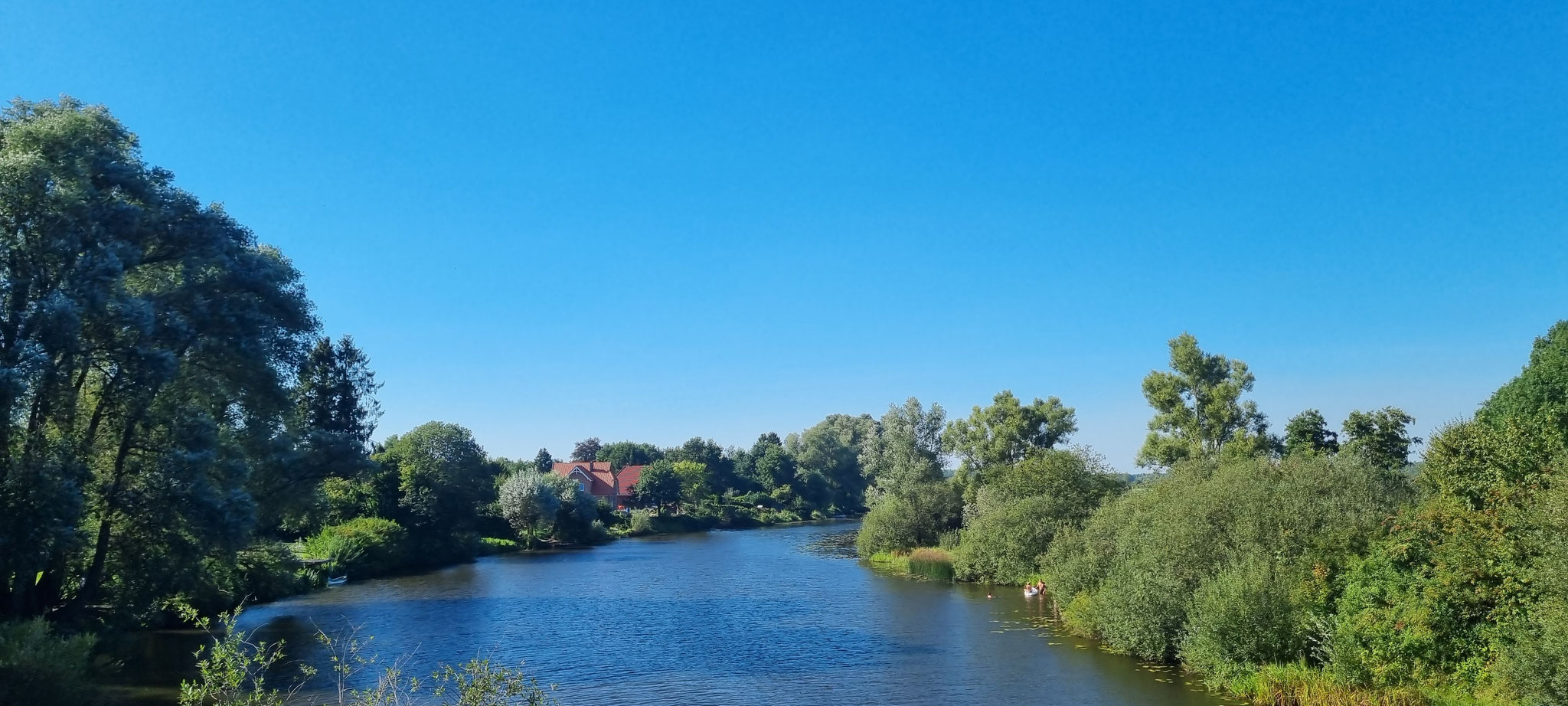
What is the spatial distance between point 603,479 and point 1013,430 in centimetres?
7146

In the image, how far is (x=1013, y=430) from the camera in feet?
206

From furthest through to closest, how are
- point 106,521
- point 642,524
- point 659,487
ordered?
point 659,487, point 642,524, point 106,521

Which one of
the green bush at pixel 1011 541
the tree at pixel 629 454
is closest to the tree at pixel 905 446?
the green bush at pixel 1011 541

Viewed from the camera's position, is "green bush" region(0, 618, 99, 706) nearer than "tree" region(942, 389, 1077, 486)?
Yes

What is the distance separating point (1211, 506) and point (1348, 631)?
6550 mm

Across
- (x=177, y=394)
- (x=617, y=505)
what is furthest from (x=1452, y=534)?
(x=617, y=505)

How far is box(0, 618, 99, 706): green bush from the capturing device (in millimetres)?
17219

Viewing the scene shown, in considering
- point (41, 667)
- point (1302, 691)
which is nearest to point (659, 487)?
point (41, 667)

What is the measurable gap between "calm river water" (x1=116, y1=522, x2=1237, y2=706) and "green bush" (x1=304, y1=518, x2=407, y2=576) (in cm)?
272

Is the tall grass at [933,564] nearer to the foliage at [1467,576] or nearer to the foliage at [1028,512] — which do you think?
the foliage at [1028,512]

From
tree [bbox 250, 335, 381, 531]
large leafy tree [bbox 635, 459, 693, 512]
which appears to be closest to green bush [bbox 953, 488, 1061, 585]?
tree [bbox 250, 335, 381, 531]

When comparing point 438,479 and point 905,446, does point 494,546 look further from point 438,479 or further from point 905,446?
point 905,446

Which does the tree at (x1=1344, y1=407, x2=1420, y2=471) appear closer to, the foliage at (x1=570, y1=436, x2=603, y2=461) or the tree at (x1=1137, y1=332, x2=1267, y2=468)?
the tree at (x1=1137, y1=332, x2=1267, y2=468)

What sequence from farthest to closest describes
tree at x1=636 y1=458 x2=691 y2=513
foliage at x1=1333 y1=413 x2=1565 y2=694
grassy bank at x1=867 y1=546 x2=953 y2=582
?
1. tree at x1=636 y1=458 x2=691 y2=513
2. grassy bank at x1=867 y1=546 x2=953 y2=582
3. foliage at x1=1333 y1=413 x2=1565 y2=694
